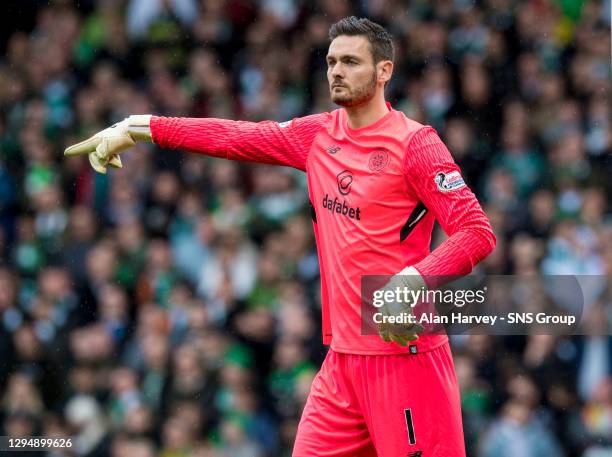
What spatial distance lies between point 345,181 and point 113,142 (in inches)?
44.1

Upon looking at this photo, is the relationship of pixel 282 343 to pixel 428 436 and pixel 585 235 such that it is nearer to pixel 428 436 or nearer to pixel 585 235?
pixel 585 235

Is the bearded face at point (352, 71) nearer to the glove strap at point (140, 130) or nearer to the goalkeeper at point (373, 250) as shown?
the goalkeeper at point (373, 250)

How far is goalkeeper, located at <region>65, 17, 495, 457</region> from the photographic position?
5.71 m

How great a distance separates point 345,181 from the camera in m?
5.86

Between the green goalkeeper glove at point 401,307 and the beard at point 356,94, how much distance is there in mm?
870

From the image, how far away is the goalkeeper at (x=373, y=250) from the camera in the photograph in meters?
5.71

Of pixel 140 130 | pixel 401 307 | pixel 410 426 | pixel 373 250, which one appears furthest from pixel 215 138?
pixel 410 426

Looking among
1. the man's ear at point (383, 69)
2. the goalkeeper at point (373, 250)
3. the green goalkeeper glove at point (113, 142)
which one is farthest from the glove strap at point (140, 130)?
the man's ear at point (383, 69)

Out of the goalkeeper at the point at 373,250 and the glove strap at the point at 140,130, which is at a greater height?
the glove strap at the point at 140,130

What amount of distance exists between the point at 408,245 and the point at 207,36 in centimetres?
948

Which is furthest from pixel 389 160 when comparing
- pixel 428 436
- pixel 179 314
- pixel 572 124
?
pixel 572 124

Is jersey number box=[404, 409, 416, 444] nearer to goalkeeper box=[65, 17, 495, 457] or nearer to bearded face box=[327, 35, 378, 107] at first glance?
goalkeeper box=[65, 17, 495, 457]

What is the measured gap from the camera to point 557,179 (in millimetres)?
11547

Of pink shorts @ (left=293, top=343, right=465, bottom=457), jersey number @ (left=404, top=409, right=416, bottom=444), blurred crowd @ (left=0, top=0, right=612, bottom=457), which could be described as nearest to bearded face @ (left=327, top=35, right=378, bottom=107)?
pink shorts @ (left=293, top=343, right=465, bottom=457)
